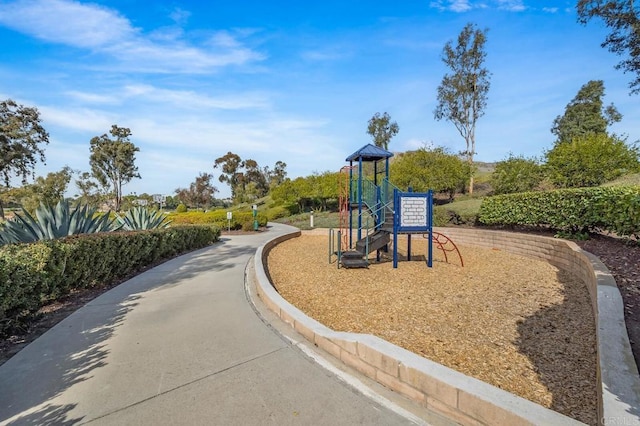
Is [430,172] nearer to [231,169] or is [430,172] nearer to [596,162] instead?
[596,162]

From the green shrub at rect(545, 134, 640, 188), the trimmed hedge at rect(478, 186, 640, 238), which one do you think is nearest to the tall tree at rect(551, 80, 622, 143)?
the green shrub at rect(545, 134, 640, 188)

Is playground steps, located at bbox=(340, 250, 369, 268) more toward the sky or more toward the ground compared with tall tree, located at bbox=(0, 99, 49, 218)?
more toward the ground

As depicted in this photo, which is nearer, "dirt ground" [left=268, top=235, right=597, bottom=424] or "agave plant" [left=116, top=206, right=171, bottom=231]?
"dirt ground" [left=268, top=235, right=597, bottom=424]

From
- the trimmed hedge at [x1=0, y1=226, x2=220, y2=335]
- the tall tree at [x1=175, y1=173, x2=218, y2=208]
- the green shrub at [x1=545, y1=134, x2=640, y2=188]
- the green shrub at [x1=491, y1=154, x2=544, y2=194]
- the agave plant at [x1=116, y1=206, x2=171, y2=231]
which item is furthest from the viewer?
the tall tree at [x1=175, y1=173, x2=218, y2=208]

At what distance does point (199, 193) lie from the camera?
6519 cm

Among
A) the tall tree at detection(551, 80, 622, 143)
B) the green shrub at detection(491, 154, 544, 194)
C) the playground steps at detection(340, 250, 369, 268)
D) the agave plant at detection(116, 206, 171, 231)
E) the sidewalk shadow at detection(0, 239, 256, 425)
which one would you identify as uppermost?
the tall tree at detection(551, 80, 622, 143)

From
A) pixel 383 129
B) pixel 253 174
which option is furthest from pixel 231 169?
pixel 383 129

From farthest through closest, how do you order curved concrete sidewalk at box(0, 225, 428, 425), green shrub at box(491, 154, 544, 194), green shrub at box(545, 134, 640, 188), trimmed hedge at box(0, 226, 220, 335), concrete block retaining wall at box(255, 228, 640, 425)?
green shrub at box(491, 154, 544, 194), green shrub at box(545, 134, 640, 188), trimmed hedge at box(0, 226, 220, 335), curved concrete sidewalk at box(0, 225, 428, 425), concrete block retaining wall at box(255, 228, 640, 425)

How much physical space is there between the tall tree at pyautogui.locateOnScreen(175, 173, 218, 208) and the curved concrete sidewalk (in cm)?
6383

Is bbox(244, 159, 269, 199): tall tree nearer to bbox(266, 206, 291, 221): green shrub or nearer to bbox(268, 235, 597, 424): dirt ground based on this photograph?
bbox(266, 206, 291, 221): green shrub

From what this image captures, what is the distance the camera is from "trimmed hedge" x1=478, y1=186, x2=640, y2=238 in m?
6.41

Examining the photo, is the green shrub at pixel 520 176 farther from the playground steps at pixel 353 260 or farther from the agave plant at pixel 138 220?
the agave plant at pixel 138 220

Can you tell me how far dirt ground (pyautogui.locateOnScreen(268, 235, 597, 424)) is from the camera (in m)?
2.71

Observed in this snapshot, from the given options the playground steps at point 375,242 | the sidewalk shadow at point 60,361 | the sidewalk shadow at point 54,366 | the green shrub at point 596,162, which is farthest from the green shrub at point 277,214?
the sidewalk shadow at point 54,366
